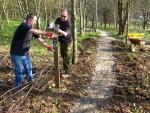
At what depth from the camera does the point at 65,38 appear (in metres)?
10.8

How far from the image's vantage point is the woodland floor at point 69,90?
8.26 m

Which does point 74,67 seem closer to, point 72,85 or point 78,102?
point 72,85

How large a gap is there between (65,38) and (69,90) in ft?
6.20

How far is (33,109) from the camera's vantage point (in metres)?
8.05

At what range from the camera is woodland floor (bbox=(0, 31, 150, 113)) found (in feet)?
27.1

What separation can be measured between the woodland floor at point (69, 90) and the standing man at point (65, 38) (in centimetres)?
49

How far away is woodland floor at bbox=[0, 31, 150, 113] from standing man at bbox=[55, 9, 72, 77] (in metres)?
0.49

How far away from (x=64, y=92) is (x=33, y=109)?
1.63 m

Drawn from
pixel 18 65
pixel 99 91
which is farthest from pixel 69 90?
pixel 18 65

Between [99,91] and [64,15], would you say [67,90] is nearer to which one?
[99,91]

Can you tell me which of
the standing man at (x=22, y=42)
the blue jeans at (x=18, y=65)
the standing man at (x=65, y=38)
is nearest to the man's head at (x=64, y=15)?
the standing man at (x=65, y=38)

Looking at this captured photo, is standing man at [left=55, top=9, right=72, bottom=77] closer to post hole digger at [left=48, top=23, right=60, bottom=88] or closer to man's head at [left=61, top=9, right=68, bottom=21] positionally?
man's head at [left=61, top=9, right=68, bottom=21]

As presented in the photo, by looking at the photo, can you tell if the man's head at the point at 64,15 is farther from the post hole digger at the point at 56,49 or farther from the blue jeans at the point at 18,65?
the blue jeans at the point at 18,65

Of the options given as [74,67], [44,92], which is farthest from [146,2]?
[44,92]
